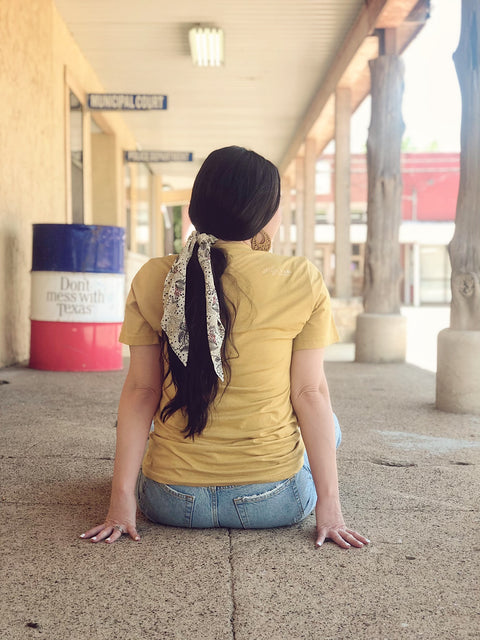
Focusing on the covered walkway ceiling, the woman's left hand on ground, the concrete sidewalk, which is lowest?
the concrete sidewalk

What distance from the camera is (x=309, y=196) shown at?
1287cm

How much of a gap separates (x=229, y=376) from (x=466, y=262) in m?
2.88

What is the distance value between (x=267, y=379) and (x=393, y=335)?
5.42 metres

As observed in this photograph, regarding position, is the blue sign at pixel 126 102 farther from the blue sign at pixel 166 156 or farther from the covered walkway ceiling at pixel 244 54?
the blue sign at pixel 166 156

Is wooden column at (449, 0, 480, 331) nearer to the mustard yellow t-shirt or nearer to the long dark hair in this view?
the mustard yellow t-shirt

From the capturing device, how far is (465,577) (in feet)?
5.84

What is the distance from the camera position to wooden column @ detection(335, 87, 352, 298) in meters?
9.61

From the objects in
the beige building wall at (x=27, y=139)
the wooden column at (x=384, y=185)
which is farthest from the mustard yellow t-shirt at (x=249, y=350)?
the wooden column at (x=384, y=185)

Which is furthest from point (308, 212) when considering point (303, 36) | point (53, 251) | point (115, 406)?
point (115, 406)

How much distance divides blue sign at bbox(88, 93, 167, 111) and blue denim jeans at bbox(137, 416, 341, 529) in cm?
642

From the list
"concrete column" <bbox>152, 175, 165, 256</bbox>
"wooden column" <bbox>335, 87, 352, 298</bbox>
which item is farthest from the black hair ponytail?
"concrete column" <bbox>152, 175, 165, 256</bbox>

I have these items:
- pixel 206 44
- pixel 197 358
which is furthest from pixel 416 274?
pixel 197 358

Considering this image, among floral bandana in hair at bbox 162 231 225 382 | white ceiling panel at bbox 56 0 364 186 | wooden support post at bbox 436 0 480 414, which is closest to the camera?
floral bandana in hair at bbox 162 231 225 382

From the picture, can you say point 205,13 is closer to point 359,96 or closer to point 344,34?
point 344,34
